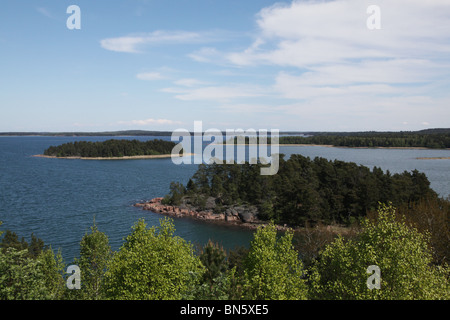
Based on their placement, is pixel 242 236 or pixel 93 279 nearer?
pixel 93 279

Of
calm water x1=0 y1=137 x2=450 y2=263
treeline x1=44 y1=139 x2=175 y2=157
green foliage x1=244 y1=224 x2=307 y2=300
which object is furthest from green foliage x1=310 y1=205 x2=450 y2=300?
treeline x1=44 y1=139 x2=175 y2=157

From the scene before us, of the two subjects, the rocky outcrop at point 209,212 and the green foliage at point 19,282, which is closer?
the green foliage at point 19,282

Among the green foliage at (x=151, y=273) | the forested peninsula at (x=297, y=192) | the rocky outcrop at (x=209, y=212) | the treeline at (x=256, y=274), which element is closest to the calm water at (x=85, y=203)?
the rocky outcrop at (x=209, y=212)

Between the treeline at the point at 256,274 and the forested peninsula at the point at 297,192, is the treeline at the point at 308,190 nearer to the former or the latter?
the forested peninsula at the point at 297,192

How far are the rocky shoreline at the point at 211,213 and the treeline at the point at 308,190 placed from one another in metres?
1.37

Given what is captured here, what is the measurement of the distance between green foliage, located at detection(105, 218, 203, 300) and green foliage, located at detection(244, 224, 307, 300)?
120 inches

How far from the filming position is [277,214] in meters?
52.8

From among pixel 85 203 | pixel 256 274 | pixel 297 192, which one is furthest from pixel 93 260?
pixel 85 203

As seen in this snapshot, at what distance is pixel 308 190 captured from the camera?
50.0m

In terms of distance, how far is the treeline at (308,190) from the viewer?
1962 inches

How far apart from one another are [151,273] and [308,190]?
1505 inches
